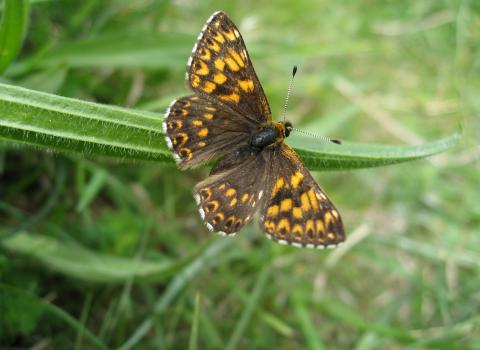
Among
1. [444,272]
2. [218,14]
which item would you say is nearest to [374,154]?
[218,14]

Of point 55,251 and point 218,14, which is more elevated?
point 218,14

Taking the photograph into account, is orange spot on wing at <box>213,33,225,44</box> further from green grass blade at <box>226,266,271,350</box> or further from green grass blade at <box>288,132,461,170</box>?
green grass blade at <box>226,266,271,350</box>

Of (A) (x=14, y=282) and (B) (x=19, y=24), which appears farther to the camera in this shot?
(A) (x=14, y=282)

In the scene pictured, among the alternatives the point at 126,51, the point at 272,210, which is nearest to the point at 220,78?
the point at 272,210

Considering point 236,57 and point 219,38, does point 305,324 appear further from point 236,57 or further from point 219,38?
point 219,38

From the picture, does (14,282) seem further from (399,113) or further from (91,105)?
(399,113)
